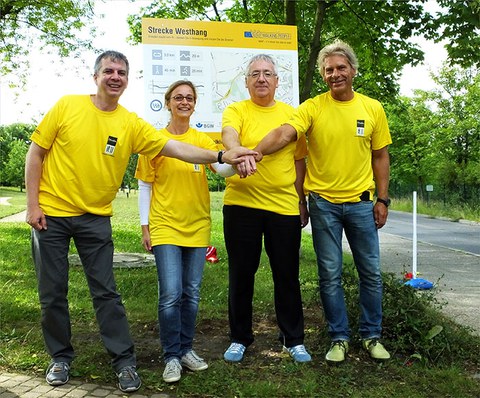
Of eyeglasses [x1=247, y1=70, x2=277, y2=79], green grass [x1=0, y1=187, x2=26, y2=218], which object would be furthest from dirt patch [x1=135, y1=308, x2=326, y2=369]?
green grass [x1=0, y1=187, x2=26, y2=218]

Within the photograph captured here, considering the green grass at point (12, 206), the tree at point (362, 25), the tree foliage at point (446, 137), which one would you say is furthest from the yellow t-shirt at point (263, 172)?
the tree foliage at point (446, 137)

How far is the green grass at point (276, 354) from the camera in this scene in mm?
3600

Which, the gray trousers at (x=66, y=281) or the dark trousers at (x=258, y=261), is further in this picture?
the dark trousers at (x=258, y=261)

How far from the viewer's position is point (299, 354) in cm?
405

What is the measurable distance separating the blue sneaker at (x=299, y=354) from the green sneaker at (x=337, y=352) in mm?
146

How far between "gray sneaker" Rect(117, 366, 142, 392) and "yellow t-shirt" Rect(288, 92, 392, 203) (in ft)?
5.88

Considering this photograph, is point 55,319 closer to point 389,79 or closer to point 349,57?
point 349,57

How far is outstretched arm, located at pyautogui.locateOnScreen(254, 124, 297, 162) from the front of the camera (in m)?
3.75

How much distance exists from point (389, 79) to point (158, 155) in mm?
10459

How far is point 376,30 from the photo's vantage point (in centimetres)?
1039

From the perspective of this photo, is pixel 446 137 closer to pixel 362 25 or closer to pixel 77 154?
pixel 362 25

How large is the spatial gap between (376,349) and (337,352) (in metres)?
0.32

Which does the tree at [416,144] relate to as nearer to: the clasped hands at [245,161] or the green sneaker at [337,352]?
the green sneaker at [337,352]

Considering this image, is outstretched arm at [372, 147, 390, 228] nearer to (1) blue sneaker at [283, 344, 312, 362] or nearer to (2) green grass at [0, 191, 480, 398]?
(2) green grass at [0, 191, 480, 398]
